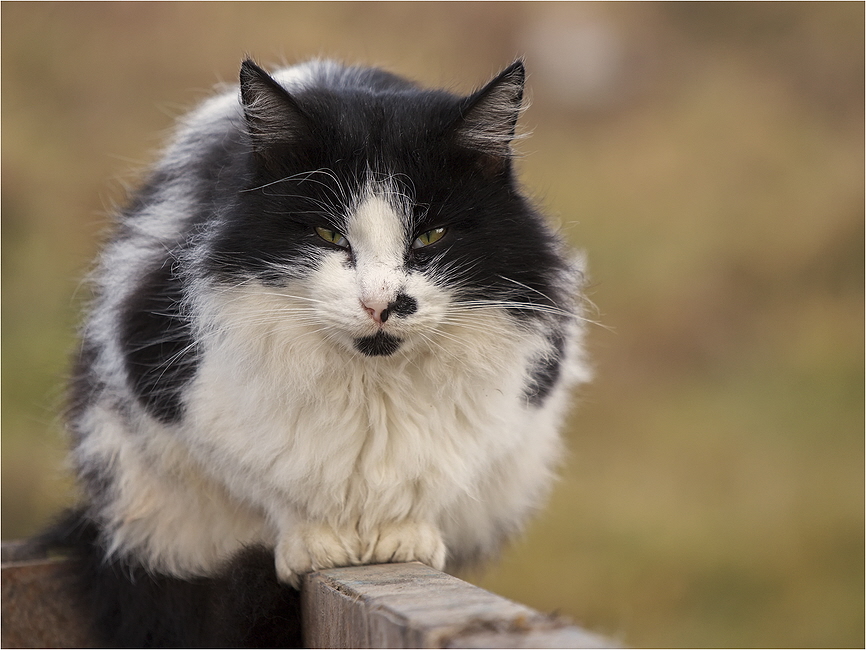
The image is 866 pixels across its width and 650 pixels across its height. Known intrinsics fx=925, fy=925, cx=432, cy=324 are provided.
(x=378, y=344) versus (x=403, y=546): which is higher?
(x=378, y=344)

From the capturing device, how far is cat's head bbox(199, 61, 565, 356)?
1393 millimetres

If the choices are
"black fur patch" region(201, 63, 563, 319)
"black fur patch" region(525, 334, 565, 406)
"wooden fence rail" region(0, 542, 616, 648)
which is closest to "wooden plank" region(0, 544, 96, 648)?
"wooden fence rail" region(0, 542, 616, 648)

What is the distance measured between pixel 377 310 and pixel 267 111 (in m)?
0.40

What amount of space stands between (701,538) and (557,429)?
8.00 ft

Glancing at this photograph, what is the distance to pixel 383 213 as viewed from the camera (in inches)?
55.1

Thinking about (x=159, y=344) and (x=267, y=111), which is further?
(x=159, y=344)

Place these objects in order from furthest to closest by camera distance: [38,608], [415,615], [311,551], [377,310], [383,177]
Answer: [38,608], [311,551], [383,177], [377,310], [415,615]

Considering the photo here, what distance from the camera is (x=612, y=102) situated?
5535 millimetres

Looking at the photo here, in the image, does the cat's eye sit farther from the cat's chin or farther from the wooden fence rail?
the wooden fence rail

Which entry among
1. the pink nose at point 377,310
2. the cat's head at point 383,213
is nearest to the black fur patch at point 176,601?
the cat's head at point 383,213

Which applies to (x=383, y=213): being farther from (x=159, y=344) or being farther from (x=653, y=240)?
(x=653, y=240)

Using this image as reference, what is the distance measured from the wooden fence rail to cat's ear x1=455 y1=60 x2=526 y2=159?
692mm

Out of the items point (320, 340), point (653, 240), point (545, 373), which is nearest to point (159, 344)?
point (320, 340)

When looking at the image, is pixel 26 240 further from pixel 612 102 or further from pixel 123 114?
pixel 612 102
